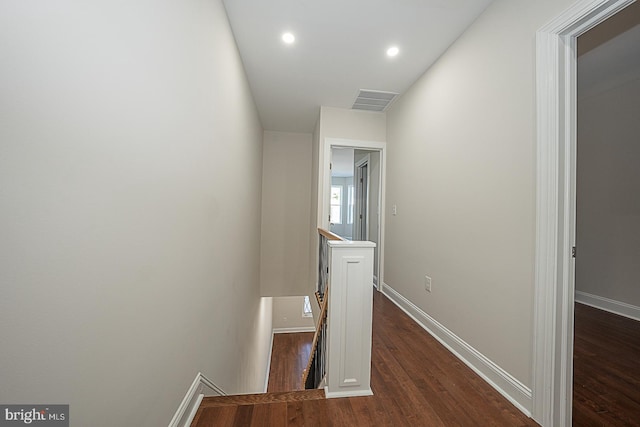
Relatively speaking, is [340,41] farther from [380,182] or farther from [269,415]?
[269,415]

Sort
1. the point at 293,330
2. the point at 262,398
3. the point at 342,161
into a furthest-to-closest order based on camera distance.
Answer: the point at 342,161, the point at 293,330, the point at 262,398

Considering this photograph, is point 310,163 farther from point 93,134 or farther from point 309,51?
point 93,134

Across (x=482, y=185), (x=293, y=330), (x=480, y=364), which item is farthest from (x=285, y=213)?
(x=480, y=364)

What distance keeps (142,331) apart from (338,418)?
3.63 ft

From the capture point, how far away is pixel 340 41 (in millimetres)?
2195

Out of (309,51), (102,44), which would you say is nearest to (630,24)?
(309,51)

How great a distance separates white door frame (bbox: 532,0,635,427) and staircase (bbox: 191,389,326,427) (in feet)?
4.08

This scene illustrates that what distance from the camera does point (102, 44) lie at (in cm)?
72

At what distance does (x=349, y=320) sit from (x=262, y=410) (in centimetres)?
70

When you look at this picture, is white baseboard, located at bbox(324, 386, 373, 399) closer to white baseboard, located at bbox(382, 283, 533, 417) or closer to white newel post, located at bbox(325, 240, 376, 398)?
white newel post, located at bbox(325, 240, 376, 398)

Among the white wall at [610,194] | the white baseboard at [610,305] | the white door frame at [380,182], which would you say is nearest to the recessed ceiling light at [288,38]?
the white door frame at [380,182]

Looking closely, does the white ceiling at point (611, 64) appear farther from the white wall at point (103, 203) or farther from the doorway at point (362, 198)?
the white wall at point (103, 203)

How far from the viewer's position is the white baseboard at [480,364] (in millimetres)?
1417

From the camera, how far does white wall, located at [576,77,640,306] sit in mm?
2676
